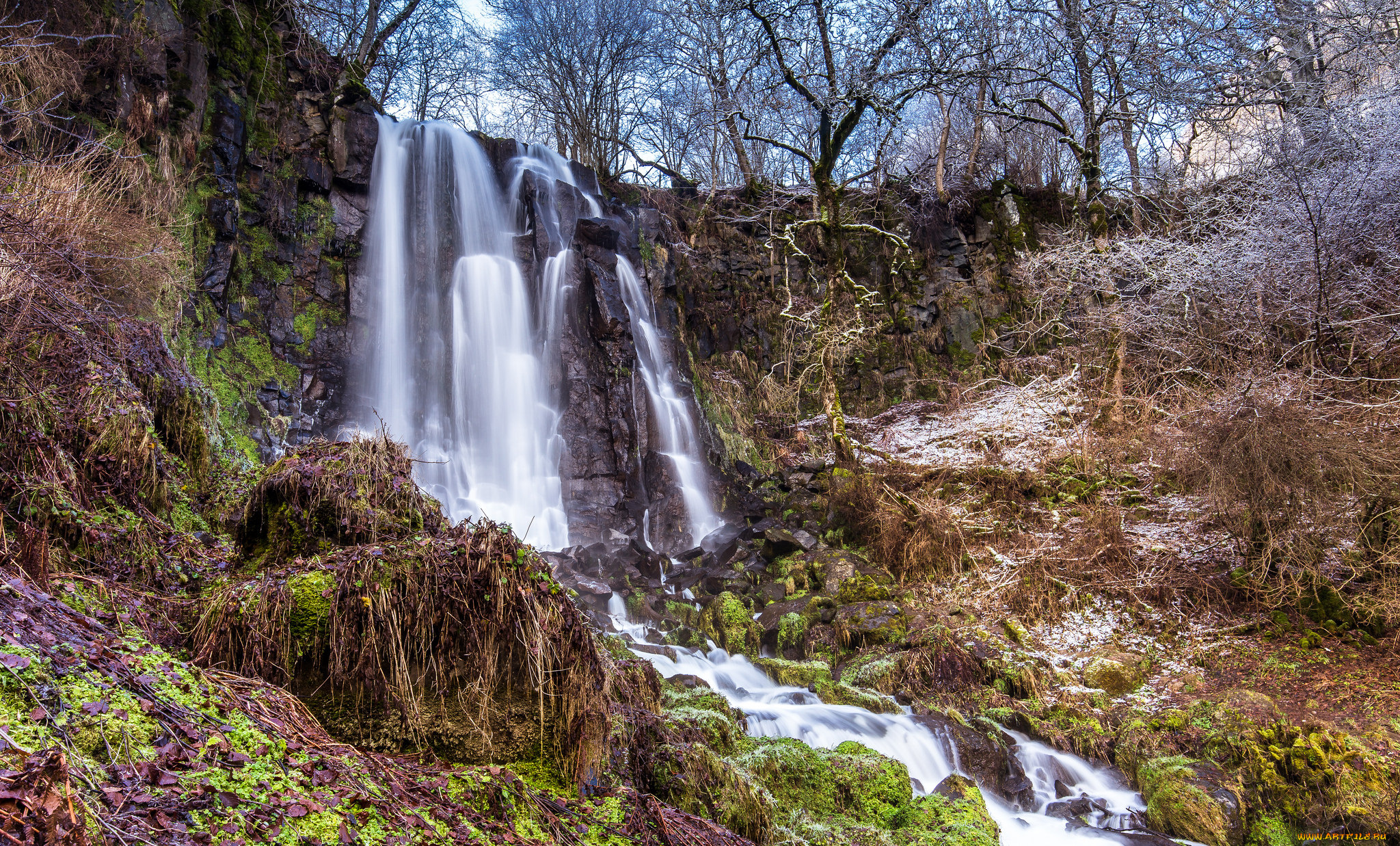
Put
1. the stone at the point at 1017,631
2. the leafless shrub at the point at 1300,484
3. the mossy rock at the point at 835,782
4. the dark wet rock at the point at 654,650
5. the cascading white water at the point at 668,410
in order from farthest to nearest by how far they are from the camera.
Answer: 1. the cascading white water at the point at 668,410
2. the dark wet rock at the point at 654,650
3. the stone at the point at 1017,631
4. the leafless shrub at the point at 1300,484
5. the mossy rock at the point at 835,782

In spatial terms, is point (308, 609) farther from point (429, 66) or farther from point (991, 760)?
point (429, 66)

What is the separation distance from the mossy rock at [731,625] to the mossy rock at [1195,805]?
170 inches

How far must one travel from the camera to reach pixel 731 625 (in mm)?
9172

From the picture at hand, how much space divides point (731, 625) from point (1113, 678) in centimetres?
424

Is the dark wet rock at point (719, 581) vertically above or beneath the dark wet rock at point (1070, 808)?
above

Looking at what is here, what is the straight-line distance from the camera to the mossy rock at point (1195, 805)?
530 centimetres

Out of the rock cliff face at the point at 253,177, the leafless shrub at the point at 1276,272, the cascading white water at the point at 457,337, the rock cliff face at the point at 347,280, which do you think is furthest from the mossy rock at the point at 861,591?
the rock cliff face at the point at 253,177

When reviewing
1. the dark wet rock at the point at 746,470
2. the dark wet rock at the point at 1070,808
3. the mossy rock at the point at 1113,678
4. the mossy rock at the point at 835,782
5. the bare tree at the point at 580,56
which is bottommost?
the dark wet rock at the point at 1070,808

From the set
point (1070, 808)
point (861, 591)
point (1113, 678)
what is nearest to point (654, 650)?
point (861, 591)

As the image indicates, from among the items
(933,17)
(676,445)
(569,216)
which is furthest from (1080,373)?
(569,216)

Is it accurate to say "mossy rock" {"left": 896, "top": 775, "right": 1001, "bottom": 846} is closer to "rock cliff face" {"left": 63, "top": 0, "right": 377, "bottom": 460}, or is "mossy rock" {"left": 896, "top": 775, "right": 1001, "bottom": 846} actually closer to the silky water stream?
the silky water stream

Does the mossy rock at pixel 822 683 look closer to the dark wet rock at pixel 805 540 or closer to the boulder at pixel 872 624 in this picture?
the boulder at pixel 872 624

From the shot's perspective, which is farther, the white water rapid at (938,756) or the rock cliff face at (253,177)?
the rock cliff face at (253,177)

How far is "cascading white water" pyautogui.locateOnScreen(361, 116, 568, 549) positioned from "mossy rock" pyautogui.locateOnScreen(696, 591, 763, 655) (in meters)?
3.61
